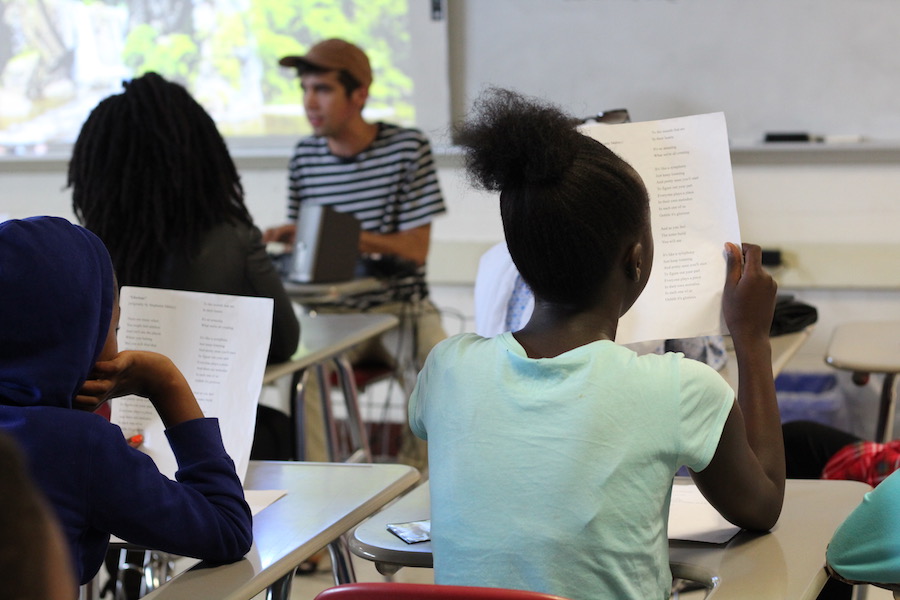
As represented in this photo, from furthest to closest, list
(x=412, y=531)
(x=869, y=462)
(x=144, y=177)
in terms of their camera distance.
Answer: (x=144, y=177)
(x=869, y=462)
(x=412, y=531)

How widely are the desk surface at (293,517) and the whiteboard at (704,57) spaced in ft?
7.59

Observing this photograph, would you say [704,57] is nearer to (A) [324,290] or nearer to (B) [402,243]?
(B) [402,243]

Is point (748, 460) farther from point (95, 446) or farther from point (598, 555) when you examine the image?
point (95, 446)

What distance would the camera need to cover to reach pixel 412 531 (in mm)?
1311

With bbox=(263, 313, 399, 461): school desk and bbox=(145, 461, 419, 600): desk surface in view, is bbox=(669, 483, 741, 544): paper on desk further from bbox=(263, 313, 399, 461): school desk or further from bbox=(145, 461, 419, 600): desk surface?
bbox=(263, 313, 399, 461): school desk

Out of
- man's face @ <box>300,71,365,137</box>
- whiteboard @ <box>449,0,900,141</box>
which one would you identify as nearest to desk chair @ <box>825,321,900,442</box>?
whiteboard @ <box>449,0,900,141</box>

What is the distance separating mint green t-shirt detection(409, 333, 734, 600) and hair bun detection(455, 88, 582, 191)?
19 centimetres


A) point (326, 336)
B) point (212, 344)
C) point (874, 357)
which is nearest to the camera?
point (212, 344)

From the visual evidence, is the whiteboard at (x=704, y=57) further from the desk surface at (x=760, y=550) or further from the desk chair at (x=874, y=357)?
the desk surface at (x=760, y=550)

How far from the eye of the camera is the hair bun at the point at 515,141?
3.58ft

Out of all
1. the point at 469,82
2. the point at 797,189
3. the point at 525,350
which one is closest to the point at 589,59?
the point at 469,82

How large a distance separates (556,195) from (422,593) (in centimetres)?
43

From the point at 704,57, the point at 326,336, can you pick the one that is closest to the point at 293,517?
the point at 326,336

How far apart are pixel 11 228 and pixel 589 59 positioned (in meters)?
3.04
